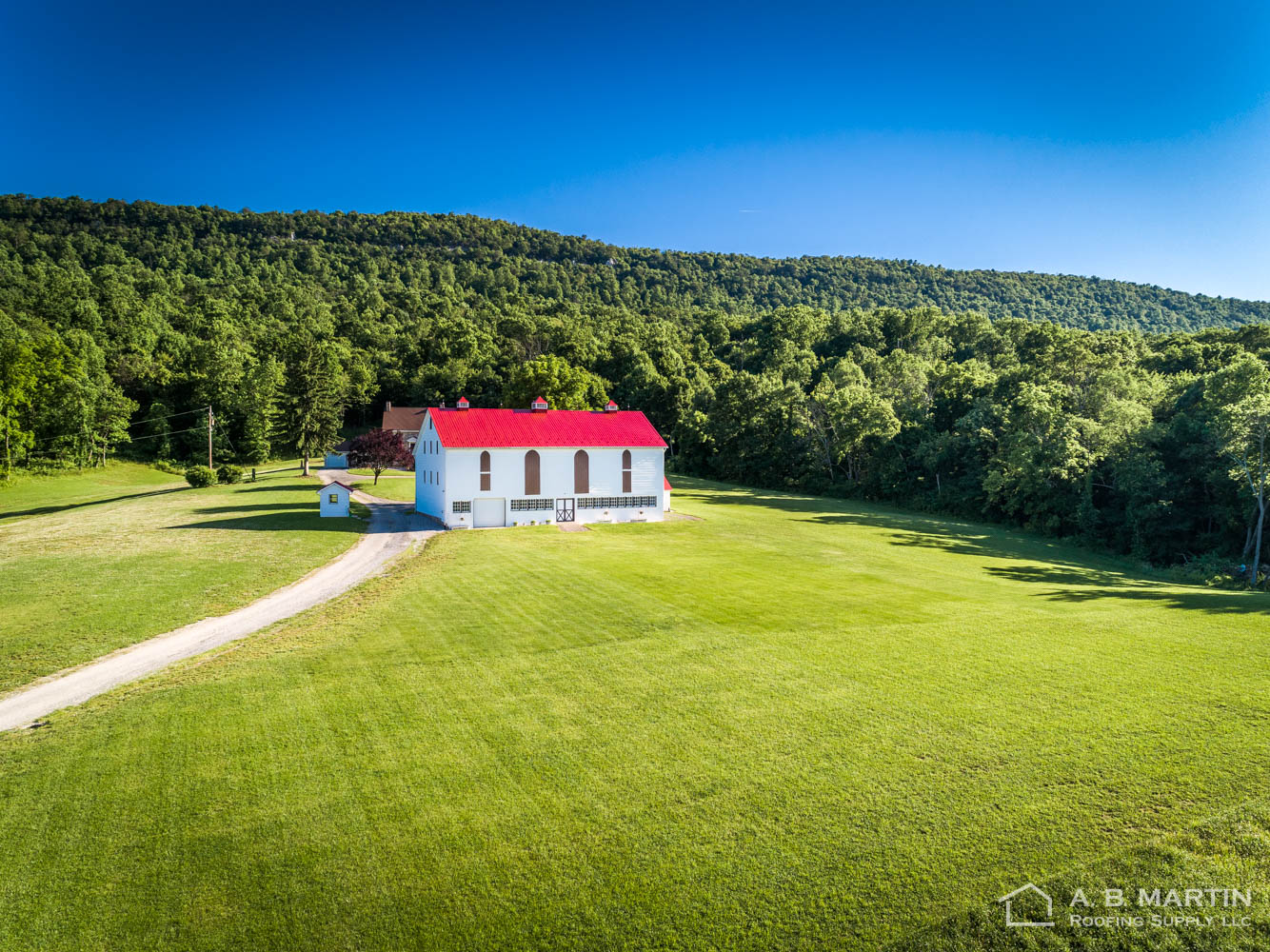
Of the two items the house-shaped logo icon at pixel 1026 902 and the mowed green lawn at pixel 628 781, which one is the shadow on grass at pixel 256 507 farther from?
the house-shaped logo icon at pixel 1026 902

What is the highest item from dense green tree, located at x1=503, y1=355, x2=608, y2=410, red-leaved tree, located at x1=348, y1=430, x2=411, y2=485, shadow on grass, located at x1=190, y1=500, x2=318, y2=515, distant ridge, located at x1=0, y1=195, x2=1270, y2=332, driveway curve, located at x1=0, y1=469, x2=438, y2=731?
distant ridge, located at x1=0, y1=195, x2=1270, y2=332

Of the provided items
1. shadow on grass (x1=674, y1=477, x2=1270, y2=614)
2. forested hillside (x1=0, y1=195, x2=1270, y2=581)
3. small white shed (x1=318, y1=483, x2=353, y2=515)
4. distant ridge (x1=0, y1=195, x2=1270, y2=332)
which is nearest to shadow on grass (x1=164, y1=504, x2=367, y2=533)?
small white shed (x1=318, y1=483, x2=353, y2=515)

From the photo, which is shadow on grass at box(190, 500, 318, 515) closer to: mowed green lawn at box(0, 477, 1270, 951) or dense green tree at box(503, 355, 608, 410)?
mowed green lawn at box(0, 477, 1270, 951)

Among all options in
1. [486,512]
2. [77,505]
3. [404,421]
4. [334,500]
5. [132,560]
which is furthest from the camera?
[404,421]

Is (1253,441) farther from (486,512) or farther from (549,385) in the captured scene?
(549,385)

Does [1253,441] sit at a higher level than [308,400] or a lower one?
lower

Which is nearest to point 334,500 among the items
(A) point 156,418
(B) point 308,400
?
(B) point 308,400
